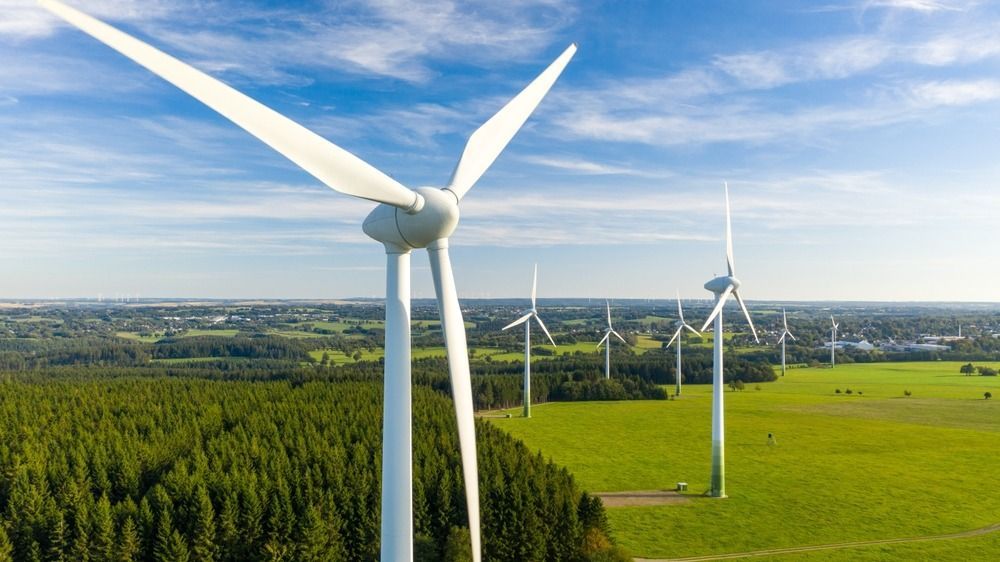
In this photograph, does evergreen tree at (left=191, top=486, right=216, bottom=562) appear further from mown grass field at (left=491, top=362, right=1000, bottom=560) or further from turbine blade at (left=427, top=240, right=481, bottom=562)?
turbine blade at (left=427, top=240, right=481, bottom=562)

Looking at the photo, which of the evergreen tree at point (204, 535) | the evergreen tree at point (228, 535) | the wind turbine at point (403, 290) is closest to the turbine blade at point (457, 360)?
the wind turbine at point (403, 290)

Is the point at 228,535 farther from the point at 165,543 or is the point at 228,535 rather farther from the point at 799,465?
the point at 799,465

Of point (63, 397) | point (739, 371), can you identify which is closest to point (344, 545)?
point (63, 397)

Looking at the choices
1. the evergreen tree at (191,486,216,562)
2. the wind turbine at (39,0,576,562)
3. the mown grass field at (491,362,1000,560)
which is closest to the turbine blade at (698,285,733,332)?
the mown grass field at (491,362,1000,560)

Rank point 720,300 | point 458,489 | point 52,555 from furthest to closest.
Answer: point 720,300 < point 458,489 < point 52,555

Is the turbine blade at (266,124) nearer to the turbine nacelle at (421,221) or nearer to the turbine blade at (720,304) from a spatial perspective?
the turbine nacelle at (421,221)

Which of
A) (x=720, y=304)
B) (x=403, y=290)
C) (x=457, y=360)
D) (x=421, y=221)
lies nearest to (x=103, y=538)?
(x=403, y=290)

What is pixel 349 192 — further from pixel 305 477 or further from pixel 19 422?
pixel 19 422
